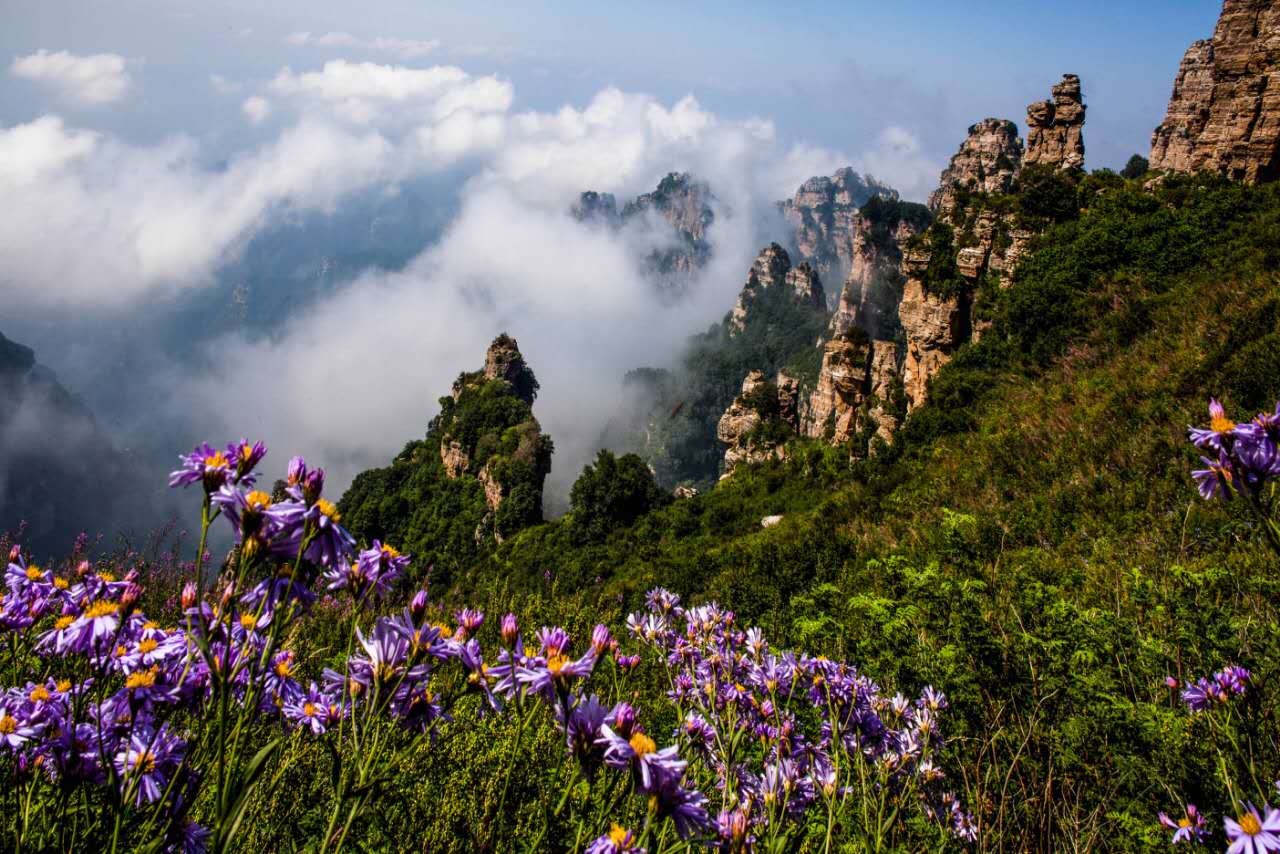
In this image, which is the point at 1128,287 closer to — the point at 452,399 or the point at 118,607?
the point at 118,607

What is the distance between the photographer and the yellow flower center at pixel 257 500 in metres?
1.13

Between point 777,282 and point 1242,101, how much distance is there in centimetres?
9061

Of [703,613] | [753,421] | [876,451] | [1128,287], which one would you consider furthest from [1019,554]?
[753,421]

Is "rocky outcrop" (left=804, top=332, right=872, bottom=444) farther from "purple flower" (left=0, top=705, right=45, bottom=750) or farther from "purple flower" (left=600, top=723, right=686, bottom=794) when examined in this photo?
"purple flower" (left=0, top=705, right=45, bottom=750)

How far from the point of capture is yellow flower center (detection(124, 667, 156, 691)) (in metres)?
1.31

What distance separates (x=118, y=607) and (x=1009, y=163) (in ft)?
153

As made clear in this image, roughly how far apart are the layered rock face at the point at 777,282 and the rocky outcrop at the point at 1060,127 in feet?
232

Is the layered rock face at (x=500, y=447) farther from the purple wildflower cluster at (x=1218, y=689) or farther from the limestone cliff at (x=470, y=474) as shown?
the purple wildflower cluster at (x=1218, y=689)

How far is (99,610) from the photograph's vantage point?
1.39 meters

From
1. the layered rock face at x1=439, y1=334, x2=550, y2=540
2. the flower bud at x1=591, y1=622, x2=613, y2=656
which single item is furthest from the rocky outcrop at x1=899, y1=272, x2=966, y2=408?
the layered rock face at x1=439, y1=334, x2=550, y2=540

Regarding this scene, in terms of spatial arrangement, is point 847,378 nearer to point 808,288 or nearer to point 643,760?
point 643,760

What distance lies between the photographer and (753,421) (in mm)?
34969

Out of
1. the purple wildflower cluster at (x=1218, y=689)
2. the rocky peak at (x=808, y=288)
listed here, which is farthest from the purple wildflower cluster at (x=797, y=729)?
the rocky peak at (x=808, y=288)

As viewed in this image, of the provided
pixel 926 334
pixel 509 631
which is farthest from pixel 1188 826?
pixel 926 334
